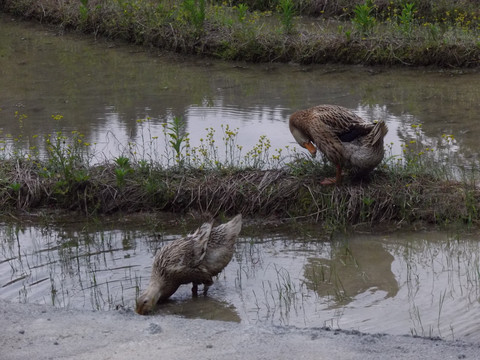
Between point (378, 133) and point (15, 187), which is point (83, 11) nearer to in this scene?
point (15, 187)

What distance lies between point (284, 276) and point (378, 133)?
5.72 feet

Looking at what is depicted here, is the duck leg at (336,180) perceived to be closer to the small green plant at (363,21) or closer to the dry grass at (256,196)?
the dry grass at (256,196)

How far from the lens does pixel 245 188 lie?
8.30 meters

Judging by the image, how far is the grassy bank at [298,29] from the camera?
43.6 ft

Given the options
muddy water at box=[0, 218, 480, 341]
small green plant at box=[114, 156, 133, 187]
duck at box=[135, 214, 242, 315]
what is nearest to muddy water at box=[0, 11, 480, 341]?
muddy water at box=[0, 218, 480, 341]

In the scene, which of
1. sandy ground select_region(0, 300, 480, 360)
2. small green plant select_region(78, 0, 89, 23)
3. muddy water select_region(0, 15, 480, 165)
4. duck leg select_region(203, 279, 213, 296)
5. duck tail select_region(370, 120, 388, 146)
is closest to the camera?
sandy ground select_region(0, 300, 480, 360)

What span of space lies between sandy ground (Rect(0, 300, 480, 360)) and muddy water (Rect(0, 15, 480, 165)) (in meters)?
3.53

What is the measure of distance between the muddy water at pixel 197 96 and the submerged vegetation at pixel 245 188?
736mm

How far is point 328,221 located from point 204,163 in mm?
1638

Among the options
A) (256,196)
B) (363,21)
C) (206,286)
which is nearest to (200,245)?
(206,286)

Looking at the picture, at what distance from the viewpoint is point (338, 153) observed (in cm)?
794

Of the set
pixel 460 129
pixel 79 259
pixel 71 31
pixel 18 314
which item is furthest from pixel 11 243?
pixel 71 31

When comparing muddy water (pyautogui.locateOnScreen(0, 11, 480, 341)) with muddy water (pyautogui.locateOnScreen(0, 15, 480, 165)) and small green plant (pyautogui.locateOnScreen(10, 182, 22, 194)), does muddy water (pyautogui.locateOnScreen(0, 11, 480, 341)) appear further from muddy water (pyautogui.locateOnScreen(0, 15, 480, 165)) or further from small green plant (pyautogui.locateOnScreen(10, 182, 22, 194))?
small green plant (pyautogui.locateOnScreen(10, 182, 22, 194))

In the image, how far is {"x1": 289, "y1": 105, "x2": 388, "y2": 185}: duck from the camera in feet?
25.7
